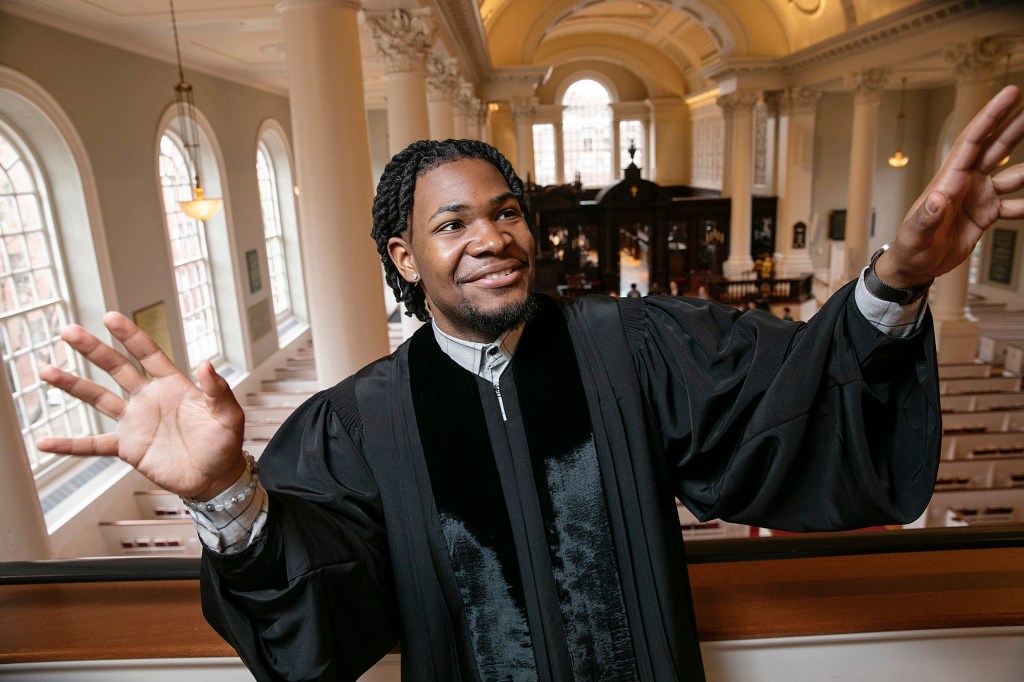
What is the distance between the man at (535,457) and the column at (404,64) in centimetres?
601

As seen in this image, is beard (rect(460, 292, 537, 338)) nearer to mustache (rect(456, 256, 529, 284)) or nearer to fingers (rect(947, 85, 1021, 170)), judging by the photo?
mustache (rect(456, 256, 529, 284))

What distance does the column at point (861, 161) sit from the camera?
53.5ft

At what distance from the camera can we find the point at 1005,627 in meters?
1.80

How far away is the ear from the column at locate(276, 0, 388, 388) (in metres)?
3.58

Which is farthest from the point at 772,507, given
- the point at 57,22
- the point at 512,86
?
the point at 512,86

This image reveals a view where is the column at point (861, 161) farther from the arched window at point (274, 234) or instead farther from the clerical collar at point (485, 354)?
the clerical collar at point (485, 354)

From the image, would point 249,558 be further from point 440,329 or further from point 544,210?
point 544,210

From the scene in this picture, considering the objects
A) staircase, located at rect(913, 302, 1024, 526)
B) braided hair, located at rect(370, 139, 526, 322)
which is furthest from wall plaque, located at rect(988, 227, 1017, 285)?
braided hair, located at rect(370, 139, 526, 322)

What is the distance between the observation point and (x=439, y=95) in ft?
38.4

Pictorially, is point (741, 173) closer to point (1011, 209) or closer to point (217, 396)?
point (1011, 209)

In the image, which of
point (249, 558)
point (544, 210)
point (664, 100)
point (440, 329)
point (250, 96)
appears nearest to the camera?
point (249, 558)

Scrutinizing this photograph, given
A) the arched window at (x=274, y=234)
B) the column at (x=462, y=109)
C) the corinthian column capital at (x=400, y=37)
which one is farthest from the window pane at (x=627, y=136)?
the corinthian column capital at (x=400, y=37)

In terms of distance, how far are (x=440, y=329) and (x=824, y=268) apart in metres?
22.7

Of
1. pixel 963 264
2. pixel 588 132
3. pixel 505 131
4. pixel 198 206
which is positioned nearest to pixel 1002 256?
pixel 963 264
